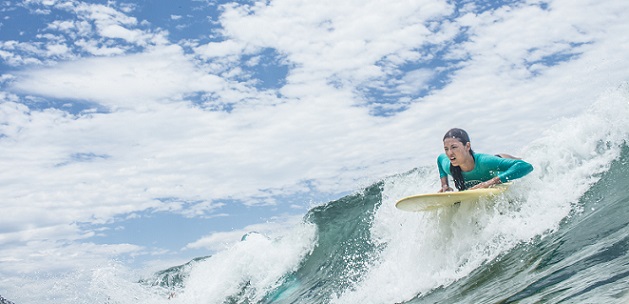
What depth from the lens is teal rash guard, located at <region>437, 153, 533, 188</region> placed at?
6.22 m

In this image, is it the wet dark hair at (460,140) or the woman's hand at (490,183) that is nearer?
the woman's hand at (490,183)

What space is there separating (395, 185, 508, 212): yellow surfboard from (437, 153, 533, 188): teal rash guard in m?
0.21

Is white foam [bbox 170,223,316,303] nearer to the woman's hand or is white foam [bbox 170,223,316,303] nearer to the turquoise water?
the turquoise water

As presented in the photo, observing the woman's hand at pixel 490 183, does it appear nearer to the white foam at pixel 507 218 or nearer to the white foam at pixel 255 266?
the white foam at pixel 507 218

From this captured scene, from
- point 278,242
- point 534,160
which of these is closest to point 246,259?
point 278,242

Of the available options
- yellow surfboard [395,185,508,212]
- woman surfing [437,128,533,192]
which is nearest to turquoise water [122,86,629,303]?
yellow surfboard [395,185,508,212]

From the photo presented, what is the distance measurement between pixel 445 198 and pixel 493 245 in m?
0.77

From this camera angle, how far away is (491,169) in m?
6.59

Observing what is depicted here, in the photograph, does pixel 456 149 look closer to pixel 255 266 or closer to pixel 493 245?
pixel 493 245

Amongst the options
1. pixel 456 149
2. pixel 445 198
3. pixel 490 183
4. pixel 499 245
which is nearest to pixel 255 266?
pixel 445 198

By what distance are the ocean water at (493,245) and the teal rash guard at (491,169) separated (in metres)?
0.31

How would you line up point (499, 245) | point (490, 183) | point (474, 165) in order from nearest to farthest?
point (499, 245) < point (490, 183) < point (474, 165)

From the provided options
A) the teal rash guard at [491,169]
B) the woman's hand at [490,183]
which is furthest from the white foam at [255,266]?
the woman's hand at [490,183]

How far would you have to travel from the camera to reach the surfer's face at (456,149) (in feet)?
21.5
